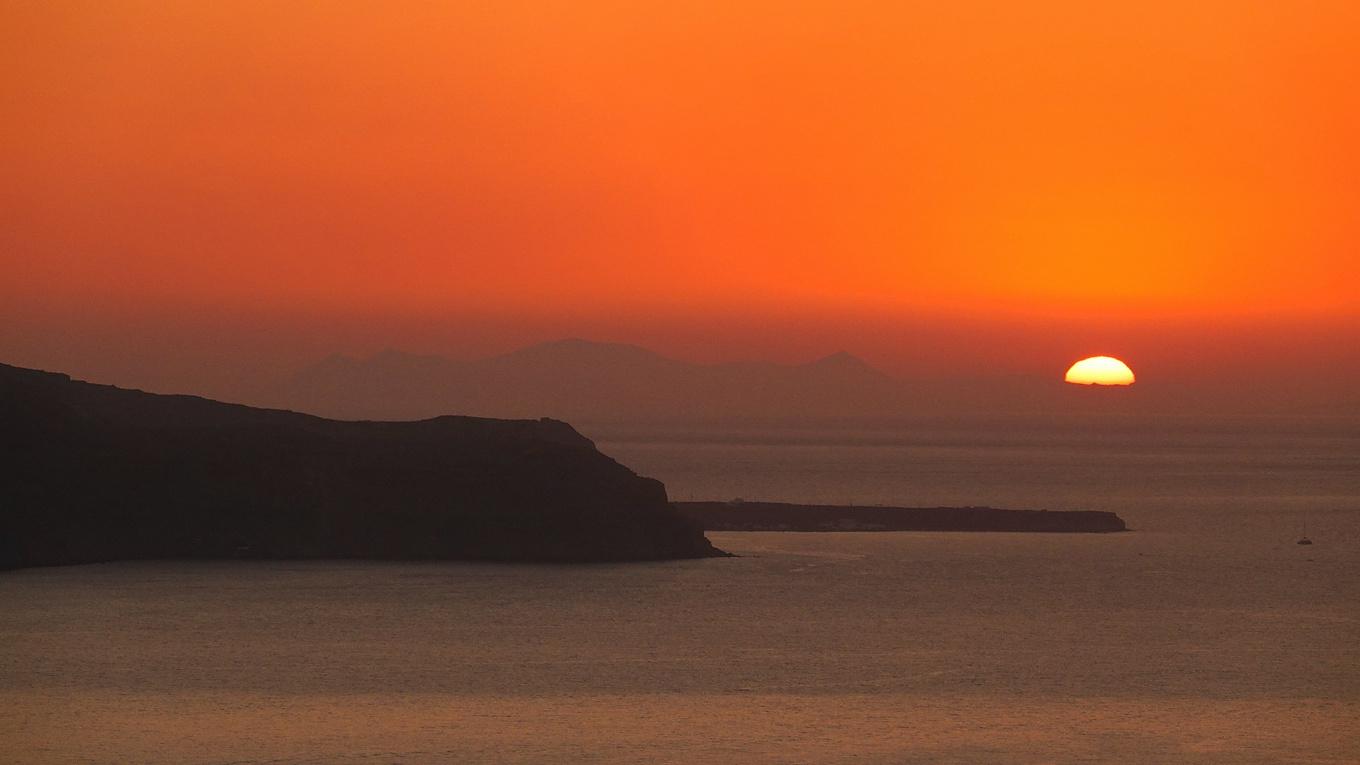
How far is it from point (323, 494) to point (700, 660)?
2690 cm

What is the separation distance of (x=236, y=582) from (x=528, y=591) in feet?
39.1

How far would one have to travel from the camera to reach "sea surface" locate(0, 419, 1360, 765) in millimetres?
30969

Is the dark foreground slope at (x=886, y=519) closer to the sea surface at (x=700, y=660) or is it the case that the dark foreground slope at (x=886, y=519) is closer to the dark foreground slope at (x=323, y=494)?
the sea surface at (x=700, y=660)

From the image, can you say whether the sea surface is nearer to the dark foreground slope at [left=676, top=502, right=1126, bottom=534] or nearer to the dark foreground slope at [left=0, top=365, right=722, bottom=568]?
the dark foreground slope at [left=0, top=365, right=722, bottom=568]

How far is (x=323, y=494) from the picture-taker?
208ft

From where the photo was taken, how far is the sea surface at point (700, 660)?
1219 inches

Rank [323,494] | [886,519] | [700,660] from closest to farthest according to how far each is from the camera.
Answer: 1. [700,660]
2. [323,494]
3. [886,519]

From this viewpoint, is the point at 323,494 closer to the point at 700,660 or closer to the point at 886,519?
the point at 700,660

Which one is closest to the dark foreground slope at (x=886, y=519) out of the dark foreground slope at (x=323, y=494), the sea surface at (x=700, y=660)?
the sea surface at (x=700, y=660)

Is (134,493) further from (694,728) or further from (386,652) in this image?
(694,728)

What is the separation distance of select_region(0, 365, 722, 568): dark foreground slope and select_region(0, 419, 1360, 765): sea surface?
65.8 inches

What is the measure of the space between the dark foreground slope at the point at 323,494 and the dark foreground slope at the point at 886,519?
3033 centimetres

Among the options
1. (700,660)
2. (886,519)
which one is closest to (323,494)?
(700,660)

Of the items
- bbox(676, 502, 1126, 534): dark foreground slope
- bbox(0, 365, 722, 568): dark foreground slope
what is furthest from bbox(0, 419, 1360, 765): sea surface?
bbox(676, 502, 1126, 534): dark foreground slope
